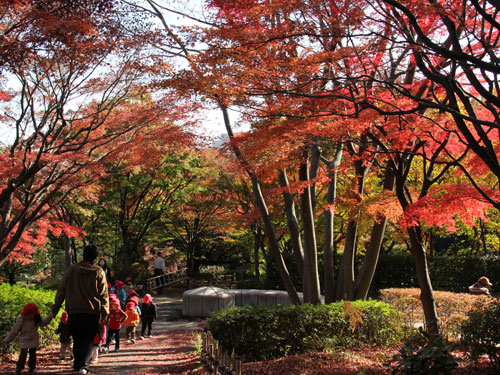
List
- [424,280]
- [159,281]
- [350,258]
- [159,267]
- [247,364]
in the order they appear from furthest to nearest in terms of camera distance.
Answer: [159,281]
[159,267]
[350,258]
[424,280]
[247,364]

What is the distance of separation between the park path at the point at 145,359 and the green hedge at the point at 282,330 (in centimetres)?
80

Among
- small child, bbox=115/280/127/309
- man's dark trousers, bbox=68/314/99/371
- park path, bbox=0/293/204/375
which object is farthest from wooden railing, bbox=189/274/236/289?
man's dark trousers, bbox=68/314/99/371

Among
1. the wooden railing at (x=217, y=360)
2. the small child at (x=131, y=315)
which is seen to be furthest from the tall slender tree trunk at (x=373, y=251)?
the small child at (x=131, y=315)

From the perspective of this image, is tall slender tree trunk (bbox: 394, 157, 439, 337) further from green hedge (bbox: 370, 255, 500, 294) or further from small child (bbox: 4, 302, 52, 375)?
green hedge (bbox: 370, 255, 500, 294)

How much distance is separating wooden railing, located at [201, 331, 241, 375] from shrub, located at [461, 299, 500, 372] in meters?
2.81

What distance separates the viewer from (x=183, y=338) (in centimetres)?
1083

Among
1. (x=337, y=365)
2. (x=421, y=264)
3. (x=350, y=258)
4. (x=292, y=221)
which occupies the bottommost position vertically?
(x=337, y=365)

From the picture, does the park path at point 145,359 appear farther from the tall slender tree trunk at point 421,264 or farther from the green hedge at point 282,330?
the tall slender tree trunk at point 421,264

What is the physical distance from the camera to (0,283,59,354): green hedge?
302 inches

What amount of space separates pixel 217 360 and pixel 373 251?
4787mm

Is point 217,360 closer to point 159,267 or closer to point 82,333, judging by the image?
point 82,333

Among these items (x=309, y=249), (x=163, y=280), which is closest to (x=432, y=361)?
(x=309, y=249)

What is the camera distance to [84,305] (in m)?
5.04

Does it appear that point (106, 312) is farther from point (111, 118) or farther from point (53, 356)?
point (111, 118)
